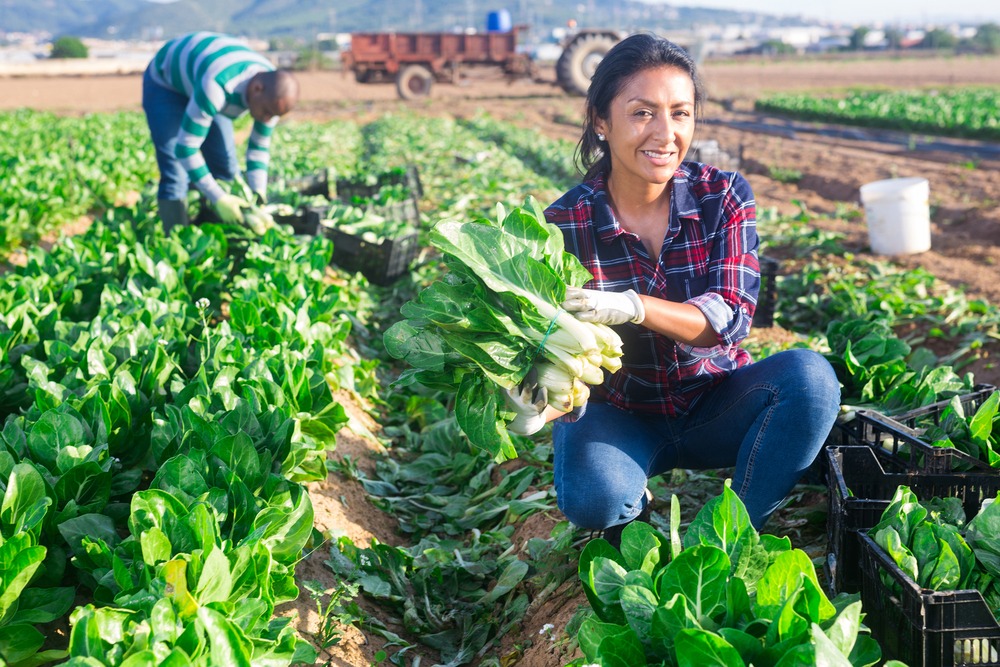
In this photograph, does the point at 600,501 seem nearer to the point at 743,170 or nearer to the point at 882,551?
the point at 882,551

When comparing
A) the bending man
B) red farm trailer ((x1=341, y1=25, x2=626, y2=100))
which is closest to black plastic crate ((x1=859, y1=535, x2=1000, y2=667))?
the bending man

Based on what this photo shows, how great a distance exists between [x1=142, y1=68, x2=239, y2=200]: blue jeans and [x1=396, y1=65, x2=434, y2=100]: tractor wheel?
76.6 feet

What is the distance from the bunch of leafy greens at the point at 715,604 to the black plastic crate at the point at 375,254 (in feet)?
14.9

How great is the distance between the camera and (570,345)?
238cm

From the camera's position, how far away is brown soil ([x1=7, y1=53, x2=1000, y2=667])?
9.72 ft

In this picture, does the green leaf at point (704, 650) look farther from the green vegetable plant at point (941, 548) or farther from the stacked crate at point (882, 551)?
the green vegetable plant at point (941, 548)

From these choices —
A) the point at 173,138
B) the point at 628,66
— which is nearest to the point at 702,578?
the point at 628,66

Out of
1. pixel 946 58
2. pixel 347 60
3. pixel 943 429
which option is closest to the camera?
pixel 943 429

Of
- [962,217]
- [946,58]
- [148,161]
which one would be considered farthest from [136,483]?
[946,58]

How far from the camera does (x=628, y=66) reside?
8.91 ft

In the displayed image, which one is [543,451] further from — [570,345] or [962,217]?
[962,217]

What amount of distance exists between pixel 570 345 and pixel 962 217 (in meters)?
8.61

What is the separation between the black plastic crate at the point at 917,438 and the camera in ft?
8.18

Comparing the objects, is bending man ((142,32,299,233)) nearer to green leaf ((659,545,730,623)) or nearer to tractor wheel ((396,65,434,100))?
green leaf ((659,545,730,623))
